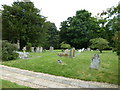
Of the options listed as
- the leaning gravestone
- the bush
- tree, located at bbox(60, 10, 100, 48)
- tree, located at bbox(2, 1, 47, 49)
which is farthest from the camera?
tree, located at bbox(60, 10, 100, 48)

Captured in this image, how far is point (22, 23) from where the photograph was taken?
19719 mm

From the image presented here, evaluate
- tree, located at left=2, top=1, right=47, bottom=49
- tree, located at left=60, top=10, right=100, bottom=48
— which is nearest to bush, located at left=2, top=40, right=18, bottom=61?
tree, located at left=2, top=1, right=47, bottom=49

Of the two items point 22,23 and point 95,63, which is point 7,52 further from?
point 22,23

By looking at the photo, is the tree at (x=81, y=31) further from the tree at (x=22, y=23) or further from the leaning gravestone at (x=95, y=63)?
the leaning gravestone at (x=95, y=63)

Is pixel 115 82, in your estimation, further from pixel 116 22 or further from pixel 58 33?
pixel 58 33

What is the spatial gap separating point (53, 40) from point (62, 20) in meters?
7.00

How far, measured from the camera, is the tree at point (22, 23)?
18.8 meters

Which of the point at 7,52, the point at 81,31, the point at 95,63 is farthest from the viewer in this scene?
the point at 81,31

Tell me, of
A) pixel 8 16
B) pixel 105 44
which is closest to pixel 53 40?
pixel 8 16

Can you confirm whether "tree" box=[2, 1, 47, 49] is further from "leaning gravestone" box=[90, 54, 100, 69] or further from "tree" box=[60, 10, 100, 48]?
"leaning gravestone" box=[90, 54, 100, 69]

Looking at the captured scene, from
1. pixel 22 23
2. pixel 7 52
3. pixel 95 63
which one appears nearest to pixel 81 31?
pixel 22 23

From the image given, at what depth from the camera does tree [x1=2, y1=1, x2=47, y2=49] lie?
1883 cm

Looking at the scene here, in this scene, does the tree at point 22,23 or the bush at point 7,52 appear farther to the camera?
the tree at point 22,23

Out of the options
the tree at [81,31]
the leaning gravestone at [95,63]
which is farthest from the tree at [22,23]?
the leaning gravestone at [95,63]
